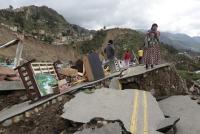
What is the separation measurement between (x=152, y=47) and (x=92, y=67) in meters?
3.31

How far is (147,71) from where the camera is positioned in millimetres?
19016

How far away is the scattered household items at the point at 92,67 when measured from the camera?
18.2 m

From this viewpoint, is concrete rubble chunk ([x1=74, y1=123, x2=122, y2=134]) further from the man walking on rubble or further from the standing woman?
the man walking on rubble

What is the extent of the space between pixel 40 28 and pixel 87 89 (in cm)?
9437

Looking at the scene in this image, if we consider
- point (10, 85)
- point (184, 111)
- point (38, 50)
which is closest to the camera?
point (184, 111)

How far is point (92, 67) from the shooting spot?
18516mm

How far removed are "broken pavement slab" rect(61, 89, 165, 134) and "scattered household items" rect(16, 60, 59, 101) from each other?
42.9 inches

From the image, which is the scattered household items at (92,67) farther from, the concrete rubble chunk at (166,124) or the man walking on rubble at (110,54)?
the concrete rubble chunk at (166,124)

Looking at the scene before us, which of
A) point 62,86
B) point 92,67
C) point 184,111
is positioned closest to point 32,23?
point 92,67

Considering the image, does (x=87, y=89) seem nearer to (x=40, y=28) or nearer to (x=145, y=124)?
(x=145, y=124)

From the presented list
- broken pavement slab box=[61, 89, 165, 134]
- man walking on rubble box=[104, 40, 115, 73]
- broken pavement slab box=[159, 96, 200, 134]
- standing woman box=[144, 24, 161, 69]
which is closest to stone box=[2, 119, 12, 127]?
broken pavement slab box=[61, 89, 165, 134]

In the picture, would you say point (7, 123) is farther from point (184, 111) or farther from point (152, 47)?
point (152, 47)

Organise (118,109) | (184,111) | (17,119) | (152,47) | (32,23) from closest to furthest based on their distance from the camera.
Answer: (17,119), (118,109), (184,111), (152,47), (32,23)

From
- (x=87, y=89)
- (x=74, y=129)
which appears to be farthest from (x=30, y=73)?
(x=74, y=129)
